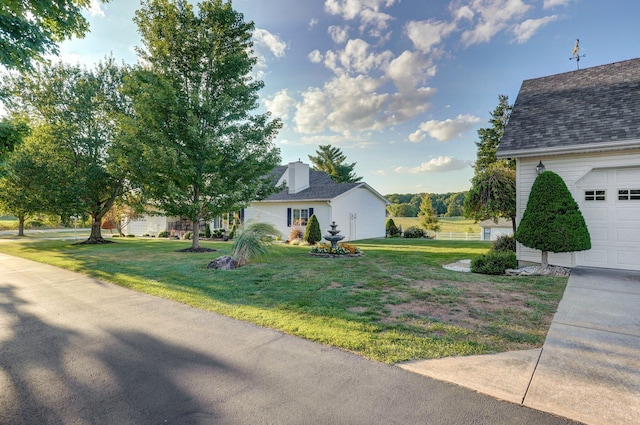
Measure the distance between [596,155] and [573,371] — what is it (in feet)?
25.0

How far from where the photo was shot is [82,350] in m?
3.55

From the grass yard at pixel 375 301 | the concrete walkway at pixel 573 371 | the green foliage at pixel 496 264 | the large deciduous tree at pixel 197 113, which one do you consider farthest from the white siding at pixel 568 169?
the large deciduous tree at pixel 197 113

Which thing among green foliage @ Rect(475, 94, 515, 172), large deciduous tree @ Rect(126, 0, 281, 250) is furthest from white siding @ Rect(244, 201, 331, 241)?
green foliage @ Rect(475, 94, 515, 172)

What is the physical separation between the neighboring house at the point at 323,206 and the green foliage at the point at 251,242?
8.08m

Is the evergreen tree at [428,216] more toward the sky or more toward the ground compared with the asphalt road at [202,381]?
more toward the sky

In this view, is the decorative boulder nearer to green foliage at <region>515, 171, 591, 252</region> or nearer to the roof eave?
green foliage at <region>515, 171, 591, 252</region>

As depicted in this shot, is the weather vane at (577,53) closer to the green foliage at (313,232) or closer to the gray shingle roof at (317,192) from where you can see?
the gray shingle roof at (317,192)

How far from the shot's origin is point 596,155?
7922mm

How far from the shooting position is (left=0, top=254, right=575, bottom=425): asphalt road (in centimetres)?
233

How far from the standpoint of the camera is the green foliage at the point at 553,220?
7.28 m

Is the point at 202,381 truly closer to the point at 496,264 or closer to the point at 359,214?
the point at 496,264

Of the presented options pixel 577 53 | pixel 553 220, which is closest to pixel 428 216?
pixel 577 53

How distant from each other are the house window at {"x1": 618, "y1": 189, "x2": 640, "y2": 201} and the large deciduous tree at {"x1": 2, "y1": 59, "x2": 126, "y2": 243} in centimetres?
2025

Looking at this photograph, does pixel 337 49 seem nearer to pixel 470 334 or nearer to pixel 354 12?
pixel 354 12
